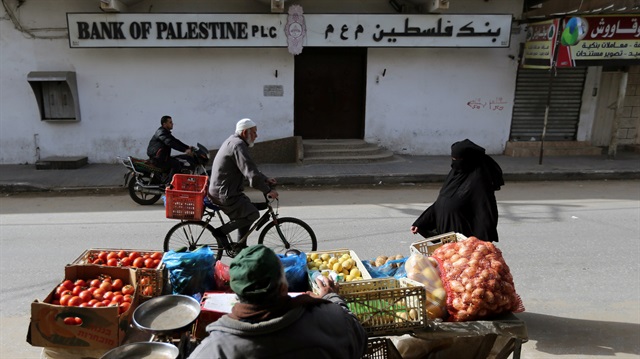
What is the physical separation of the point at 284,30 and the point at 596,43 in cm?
824

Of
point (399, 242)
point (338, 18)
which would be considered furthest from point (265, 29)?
point (399, 242)

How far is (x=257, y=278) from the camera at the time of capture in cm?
195

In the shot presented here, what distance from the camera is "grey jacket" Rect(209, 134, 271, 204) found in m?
5.25

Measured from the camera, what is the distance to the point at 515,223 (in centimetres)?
803

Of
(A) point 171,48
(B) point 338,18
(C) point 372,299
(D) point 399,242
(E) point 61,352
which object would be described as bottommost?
(D) point 399,242

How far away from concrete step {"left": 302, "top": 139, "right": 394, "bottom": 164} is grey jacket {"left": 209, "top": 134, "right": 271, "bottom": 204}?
23.5 ft

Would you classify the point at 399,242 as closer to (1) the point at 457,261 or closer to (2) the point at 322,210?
(2) the point at 322,210

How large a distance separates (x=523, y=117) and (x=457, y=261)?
12153 millimetres

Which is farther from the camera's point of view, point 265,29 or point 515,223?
point 265,29

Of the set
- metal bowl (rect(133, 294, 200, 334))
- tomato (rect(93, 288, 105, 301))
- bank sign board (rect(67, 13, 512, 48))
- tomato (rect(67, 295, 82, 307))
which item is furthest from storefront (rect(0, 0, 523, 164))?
metal bowl (rect(133, 294, 200, 334))

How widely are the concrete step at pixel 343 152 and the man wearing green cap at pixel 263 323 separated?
10.6 meters

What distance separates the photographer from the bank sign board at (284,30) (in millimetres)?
11773

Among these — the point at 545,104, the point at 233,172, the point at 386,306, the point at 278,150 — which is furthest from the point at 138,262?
the point at 545,104

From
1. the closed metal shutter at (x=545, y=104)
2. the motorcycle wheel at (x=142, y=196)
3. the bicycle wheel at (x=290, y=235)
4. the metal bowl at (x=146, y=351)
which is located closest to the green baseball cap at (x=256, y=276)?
the metal bowl at (x=146, y=351)
